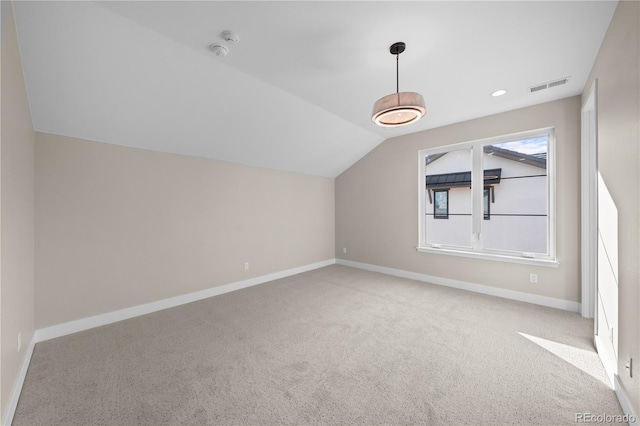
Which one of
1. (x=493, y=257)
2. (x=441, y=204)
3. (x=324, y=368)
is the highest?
(x=441, y=204)

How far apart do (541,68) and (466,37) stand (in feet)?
3.69

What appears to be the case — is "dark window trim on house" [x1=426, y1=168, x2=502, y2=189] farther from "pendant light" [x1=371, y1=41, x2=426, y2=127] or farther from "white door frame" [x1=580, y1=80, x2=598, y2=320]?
"pendant light" [x1=371, y1=41, x2=426, y2=127]

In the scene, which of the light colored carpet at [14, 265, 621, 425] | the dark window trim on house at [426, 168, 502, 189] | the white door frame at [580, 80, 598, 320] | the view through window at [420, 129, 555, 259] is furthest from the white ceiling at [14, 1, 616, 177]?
the light colored carpet at [14, 265, 621, 425]

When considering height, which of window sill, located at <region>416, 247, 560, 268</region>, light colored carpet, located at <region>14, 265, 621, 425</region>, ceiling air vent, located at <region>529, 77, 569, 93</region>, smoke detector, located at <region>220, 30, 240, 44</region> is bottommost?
light colored carpet, located at <region>14, 265, 621, 425</region>

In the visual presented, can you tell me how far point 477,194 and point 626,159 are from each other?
97.4 inches

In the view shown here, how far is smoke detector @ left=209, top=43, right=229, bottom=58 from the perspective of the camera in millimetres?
2211

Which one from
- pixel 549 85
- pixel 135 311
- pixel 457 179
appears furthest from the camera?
pixel 457 179

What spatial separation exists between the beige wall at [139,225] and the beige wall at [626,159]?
4.21 metres

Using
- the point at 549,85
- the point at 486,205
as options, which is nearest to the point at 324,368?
the point at 486,205

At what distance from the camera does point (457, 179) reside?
427 cm

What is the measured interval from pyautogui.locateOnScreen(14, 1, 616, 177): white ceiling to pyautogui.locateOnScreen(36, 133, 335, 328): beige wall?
0.32 meters

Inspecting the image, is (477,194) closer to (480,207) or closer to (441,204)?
(480,207)

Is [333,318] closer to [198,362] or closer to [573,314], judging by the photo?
[198,362]

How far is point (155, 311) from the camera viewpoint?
10.8 ft
